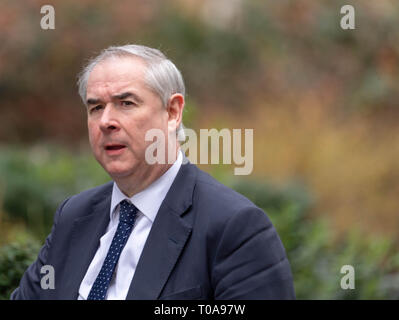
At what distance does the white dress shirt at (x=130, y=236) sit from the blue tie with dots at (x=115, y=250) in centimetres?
2

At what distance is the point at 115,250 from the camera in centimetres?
282

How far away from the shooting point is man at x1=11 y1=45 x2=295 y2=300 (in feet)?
8.30

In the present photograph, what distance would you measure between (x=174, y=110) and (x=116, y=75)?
0.32m

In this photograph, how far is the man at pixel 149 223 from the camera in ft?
8.30

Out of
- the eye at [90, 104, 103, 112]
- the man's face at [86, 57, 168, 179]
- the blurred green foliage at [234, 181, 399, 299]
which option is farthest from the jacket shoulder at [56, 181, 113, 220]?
the blurred green foliage at [234, 181, 399, 299]

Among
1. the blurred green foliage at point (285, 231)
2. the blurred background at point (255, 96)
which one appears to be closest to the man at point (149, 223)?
the blurred green foliage at point (285, 231)

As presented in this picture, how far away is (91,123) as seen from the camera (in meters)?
2.88

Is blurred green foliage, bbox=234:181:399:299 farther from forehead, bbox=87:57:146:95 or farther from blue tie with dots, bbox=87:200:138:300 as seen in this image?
forehead, bbox=87:57:146:95

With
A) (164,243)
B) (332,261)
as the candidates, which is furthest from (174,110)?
(332,261)

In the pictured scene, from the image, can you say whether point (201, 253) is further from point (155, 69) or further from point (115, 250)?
point (155, 69)

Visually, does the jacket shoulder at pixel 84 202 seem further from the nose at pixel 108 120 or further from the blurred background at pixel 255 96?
the blurred background at pixel 255 96

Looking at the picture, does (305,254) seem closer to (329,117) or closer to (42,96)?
(329,117)
